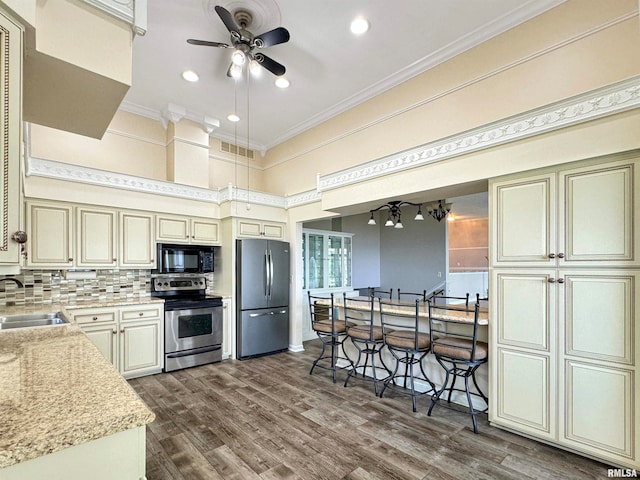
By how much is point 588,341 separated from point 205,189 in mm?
4668

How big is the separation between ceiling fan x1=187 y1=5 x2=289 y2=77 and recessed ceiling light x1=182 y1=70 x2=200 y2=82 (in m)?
0.88

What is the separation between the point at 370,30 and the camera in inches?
127

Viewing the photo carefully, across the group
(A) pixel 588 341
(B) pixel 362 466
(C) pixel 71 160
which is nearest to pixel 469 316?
(A) pixel 588 341

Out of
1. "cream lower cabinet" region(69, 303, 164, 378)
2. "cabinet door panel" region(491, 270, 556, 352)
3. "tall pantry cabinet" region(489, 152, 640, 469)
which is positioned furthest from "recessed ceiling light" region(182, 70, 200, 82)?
"cabinet door panel" region(491, 270, 556, 352)

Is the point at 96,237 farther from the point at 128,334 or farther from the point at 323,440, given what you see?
the point at 323,440

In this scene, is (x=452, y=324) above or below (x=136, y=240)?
below

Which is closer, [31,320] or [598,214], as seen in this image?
[598,214]

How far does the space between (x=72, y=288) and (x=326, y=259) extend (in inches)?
160

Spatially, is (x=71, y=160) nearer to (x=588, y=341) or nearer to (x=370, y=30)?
(x=370, y=30)

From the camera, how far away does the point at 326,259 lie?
6570 millimetres

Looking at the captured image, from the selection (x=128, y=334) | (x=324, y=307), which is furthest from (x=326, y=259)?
(x=128, y=334)

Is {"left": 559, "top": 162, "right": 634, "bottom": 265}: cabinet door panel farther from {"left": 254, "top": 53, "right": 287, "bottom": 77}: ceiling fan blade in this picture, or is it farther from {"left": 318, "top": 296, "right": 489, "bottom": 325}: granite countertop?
{"left": 254, "top": 53, "right": 287, "bottom": 77}: ceiling fan blade

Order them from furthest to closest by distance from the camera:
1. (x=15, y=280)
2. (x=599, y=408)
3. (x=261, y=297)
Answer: (x=261, y=297) → (x=15, y=280) → (x=599, y=408)

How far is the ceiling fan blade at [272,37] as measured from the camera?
108 inches
